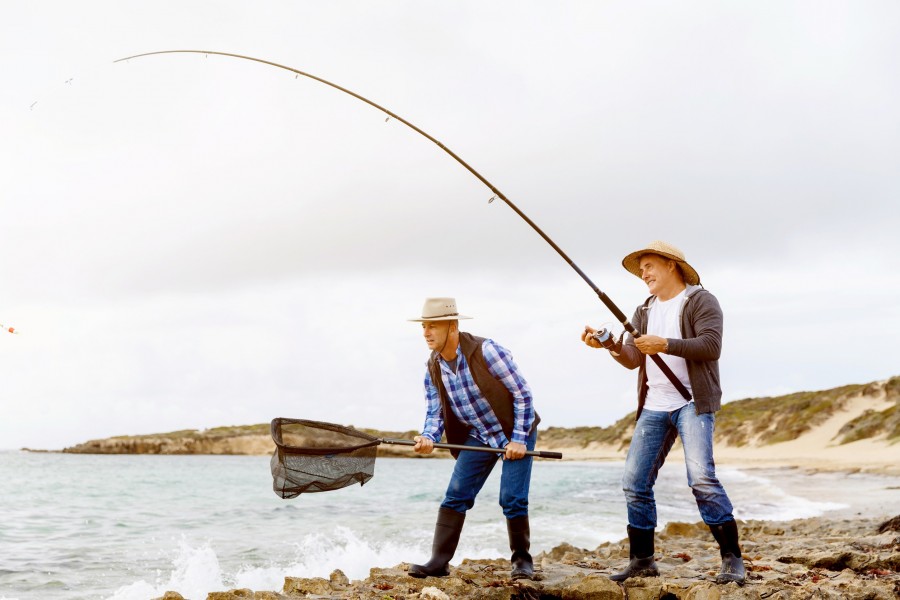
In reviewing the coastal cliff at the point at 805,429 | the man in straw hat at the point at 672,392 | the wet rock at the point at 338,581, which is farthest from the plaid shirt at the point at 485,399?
the coastal cliff at the point at 805,429

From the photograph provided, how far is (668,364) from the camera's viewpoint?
16.0 ft

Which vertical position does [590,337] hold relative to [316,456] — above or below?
above

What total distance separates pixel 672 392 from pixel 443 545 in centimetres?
177

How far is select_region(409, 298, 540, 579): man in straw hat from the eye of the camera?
5129mm

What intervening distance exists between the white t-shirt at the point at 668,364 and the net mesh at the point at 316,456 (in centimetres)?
175

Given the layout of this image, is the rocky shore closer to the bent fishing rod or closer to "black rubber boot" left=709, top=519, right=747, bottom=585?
"black rubber boot" left=709, top=519, right=747, bottom=585

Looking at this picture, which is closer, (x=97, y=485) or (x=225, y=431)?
(x=97, y=485)

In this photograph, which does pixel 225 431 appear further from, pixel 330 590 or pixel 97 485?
pixel 330 590

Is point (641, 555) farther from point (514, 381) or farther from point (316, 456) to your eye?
point (316, 456)

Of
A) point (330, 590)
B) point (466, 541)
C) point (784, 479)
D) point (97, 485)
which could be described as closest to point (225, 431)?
point (97, 485)

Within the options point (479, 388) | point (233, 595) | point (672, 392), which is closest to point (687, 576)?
point (672, 392)

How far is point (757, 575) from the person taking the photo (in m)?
5.18

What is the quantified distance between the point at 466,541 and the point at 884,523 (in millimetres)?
5408

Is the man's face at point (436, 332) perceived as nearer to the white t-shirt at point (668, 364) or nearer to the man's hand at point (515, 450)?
the man's hand at point (515, 450)
